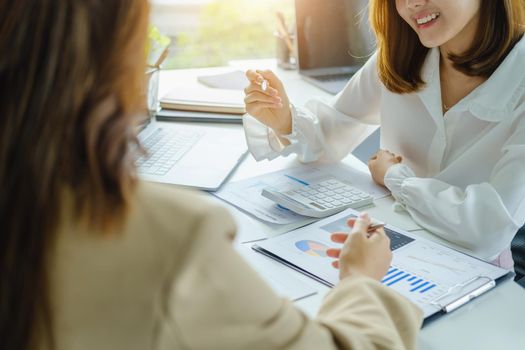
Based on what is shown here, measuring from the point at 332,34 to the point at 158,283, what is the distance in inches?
69.0

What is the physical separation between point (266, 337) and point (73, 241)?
187 millimetres

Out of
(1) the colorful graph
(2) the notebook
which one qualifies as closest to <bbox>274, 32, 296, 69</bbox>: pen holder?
(2) the notebook

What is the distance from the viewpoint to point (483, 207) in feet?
3.57

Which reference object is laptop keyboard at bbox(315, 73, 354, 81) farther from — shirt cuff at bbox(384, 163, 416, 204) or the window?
the window

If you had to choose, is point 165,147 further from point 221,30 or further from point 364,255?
point 221,30

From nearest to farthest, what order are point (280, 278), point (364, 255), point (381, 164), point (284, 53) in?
point (364, 255) → point (280, 278) → point (381, 164) → point (284, 53)

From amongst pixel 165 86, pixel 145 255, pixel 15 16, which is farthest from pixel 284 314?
pixel 165 86

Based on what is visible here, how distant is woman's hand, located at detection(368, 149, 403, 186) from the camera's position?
128 centimetres

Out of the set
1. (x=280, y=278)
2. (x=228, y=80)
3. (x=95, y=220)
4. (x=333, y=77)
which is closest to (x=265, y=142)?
(x=280, y=278)

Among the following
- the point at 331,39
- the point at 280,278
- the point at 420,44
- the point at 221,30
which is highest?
the point at 420,44

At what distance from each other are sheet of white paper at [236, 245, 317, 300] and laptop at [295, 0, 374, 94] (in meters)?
1.14

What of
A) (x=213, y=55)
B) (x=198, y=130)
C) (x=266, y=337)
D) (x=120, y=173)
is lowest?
(x=213, y=55)

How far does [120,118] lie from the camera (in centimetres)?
51

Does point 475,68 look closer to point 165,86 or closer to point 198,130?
point 198,130
